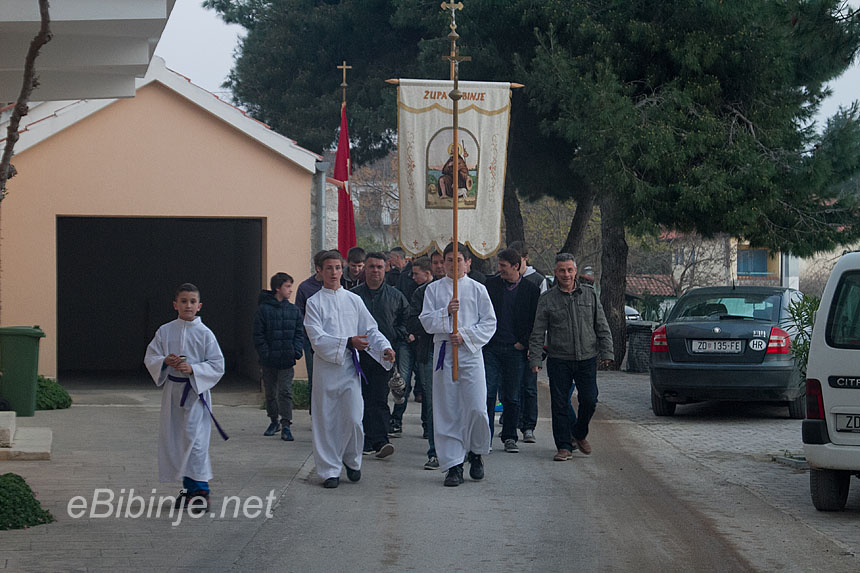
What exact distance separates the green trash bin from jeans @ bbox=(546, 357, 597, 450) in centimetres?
606

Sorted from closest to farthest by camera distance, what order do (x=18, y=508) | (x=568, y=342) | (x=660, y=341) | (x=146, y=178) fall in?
(x=18, y=508) < (x=568, y=342) < (x=660, y=341) < (x=146, y=178)

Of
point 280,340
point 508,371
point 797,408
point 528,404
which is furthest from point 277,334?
point 797,408

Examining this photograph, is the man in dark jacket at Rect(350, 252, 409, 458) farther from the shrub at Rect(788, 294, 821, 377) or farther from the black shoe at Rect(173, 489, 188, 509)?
the shrub at Rect(788, 294, 821, 377)

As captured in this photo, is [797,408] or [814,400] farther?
[797,408]

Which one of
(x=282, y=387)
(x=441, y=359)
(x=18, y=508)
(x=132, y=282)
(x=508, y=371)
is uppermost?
(x=132, y=282)

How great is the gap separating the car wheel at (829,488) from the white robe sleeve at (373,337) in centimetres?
341

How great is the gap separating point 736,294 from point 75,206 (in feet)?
29.5

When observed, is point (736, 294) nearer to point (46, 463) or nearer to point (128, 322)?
point (46, 463)

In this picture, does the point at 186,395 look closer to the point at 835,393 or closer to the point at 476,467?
the point at 476,467

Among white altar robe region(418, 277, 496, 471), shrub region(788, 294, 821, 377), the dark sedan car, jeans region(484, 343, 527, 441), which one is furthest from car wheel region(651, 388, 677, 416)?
white altar robe region(418, 277, 496, 471)

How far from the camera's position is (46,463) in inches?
384

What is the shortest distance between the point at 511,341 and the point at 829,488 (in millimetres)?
3671

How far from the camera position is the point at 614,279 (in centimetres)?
2223

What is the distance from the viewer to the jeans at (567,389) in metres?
10.2
